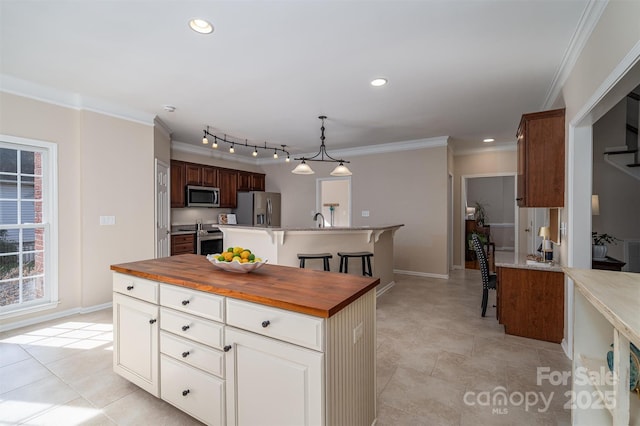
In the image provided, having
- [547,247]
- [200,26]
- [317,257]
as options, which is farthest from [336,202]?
[200,26]

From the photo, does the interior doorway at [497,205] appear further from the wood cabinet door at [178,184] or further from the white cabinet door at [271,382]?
the white cabinet door at [271,382]

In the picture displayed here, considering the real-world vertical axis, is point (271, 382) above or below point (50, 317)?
above

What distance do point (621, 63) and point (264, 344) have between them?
2.39 metres

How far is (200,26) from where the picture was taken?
2.21 m

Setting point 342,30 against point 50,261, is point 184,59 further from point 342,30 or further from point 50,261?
point 50,261

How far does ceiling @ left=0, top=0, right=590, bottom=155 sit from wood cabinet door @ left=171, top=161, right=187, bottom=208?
4.83 feet

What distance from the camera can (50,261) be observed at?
11.4 feet

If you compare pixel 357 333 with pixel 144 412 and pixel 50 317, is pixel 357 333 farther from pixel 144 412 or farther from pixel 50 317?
pixel 50 317

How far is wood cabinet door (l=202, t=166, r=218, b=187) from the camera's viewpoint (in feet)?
20.5

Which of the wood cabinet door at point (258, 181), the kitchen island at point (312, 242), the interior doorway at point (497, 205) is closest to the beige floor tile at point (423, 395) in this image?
the kitchen island at point (312, 242)

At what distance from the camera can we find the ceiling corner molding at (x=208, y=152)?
5955 mm

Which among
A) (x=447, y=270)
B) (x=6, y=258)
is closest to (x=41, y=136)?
(x=6, y=258)

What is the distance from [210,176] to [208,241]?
55.0 inches

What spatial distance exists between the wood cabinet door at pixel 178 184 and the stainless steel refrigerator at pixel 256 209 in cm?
143
